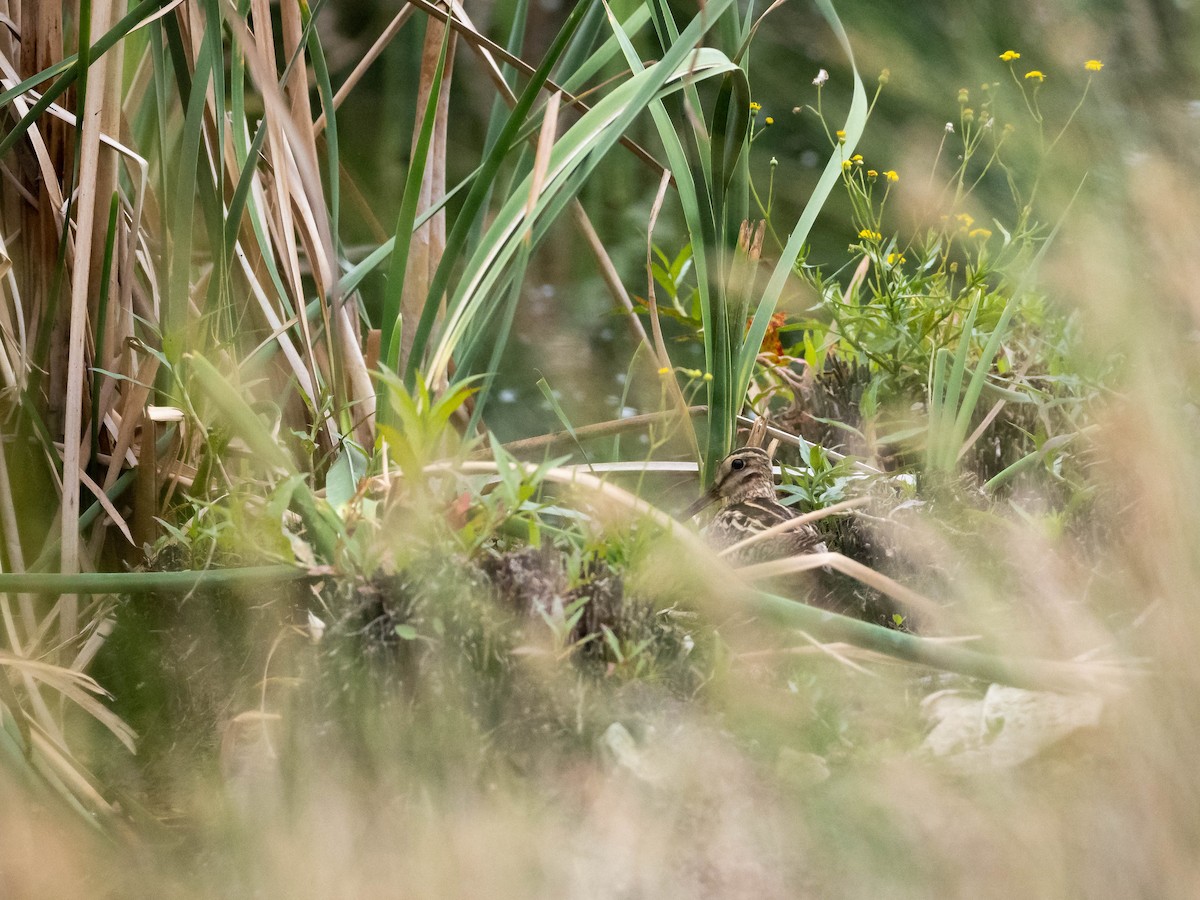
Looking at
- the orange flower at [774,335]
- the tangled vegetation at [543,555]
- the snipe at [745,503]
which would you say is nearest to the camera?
the tangled vegetation at [543,555]

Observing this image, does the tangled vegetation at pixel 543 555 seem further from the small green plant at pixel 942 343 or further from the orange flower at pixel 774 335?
the orange flower at pixel 774 335

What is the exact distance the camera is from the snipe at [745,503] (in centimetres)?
54

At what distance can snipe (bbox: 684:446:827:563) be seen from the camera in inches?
21.3

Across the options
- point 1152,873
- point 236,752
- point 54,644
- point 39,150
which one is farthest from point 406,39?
point 1152,873

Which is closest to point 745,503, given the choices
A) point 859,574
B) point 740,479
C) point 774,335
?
point 740,479

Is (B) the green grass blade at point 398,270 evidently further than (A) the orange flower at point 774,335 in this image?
No

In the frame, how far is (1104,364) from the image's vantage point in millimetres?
540

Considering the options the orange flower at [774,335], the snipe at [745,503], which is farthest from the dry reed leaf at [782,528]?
the orange flower at [774,335]

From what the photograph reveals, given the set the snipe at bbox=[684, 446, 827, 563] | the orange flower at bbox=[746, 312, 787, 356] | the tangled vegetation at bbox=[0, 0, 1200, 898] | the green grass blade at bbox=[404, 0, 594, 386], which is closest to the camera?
the tangled vegetation at bbox=[0, 0, 1200, 898]

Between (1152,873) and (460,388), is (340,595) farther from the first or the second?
(1152,873)

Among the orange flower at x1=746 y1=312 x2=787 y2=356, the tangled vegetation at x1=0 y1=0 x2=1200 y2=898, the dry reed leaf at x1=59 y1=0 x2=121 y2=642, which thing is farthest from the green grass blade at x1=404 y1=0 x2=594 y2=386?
the orange flower at x1=746 y1=312 x2=787 y2=356

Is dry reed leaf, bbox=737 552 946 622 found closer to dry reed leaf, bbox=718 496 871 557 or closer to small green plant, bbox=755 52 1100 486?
dry reed leaf, bbox=718 496 871 557

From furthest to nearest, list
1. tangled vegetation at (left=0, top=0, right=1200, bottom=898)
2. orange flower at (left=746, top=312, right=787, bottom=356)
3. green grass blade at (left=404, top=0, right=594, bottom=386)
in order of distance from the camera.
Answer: orange flower at (left=746, top=312, right=787, bottom=356), green grass blade at (left=404, top=0, right=594, bottom=386), tangled vegetation at (left=0, top=0, right=1200, bottom=898)

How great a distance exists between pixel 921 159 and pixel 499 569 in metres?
0.43
